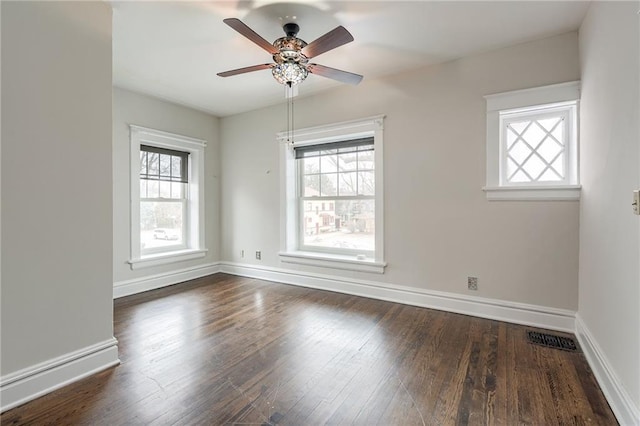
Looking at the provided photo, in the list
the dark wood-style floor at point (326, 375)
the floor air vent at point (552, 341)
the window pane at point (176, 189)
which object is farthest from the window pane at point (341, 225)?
the window pane at point (176, 189)

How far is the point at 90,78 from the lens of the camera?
Answer: 1.99 metres

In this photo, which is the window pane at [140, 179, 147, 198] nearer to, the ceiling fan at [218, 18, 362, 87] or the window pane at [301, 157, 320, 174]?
the window pane at [301, 157, 320, 174]

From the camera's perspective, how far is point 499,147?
287cm

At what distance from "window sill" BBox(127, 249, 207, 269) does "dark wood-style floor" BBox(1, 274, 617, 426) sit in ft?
3.13

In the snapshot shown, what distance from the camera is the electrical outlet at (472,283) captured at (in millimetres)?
3002

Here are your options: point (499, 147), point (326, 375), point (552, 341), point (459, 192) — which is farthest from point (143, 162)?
point (552, 341)

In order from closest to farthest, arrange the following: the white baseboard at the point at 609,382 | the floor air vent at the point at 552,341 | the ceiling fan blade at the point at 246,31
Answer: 1. the white baseboard at the point at 609,382
2. the ceiling fan blade at the point at 246,31
3. the floor air vent at the point at 552,341

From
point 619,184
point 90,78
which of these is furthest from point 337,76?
point 619,184

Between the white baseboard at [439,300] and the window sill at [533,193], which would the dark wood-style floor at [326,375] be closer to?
the white baseboard at [439,300]

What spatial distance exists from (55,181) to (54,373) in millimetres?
1168

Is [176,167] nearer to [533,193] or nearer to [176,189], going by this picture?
[176,189]

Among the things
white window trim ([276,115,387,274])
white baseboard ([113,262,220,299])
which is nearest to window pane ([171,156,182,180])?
white baseboard ([113,262,220,299])

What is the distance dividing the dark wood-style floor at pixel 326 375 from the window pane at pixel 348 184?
1570 mm

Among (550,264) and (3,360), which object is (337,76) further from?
(3,360)
